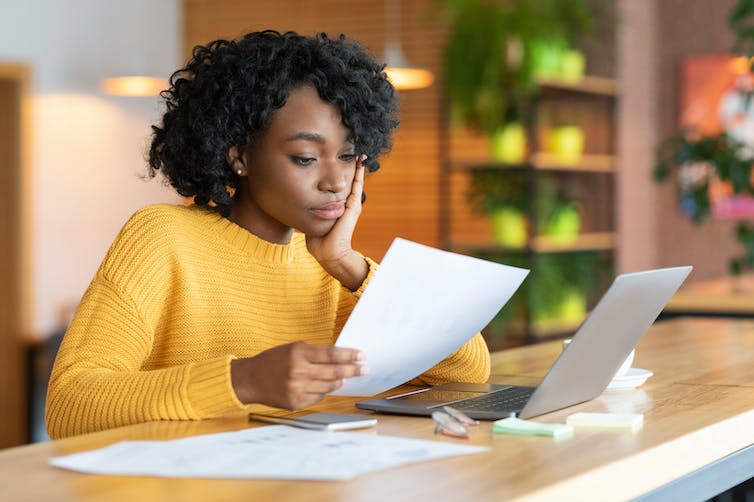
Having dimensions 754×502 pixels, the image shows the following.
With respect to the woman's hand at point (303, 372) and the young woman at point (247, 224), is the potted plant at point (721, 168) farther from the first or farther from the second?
the woman's hand at point (303, 372)

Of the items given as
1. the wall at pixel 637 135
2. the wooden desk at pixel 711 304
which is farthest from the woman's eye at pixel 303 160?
the wall at pixel 637 135

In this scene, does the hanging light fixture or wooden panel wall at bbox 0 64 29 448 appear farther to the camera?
wooden panel wall at bbox 0 64 29 448

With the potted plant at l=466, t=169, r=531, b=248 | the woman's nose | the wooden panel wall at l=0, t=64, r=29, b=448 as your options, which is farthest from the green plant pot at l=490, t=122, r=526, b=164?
the woman's nose

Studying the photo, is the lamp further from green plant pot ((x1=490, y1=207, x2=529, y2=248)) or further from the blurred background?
green plant pot ((x1=490, y1=207, x2=529, y2=248))

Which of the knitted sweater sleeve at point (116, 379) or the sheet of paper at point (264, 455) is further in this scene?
the knitted sweater sleeve at point (116, 379)

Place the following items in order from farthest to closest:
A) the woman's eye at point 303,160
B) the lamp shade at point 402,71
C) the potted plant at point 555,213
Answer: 1. the potted plant at point 555,213
2. the lamp shade at point 402,71
3. the woman's eye at point 303,160

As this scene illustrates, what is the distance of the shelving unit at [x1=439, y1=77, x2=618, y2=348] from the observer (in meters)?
5.59

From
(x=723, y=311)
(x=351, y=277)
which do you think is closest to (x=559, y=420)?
(x=351, y=277)

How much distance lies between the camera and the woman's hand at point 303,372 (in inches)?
58.6

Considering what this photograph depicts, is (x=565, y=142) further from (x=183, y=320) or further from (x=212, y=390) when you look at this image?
(x=212, y=390)

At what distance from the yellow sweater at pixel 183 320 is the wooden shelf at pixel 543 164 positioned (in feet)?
11.6

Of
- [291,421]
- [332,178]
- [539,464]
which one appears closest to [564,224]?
[332,178]

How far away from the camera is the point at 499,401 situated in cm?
175

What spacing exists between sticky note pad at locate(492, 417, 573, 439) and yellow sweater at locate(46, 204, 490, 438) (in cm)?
33
